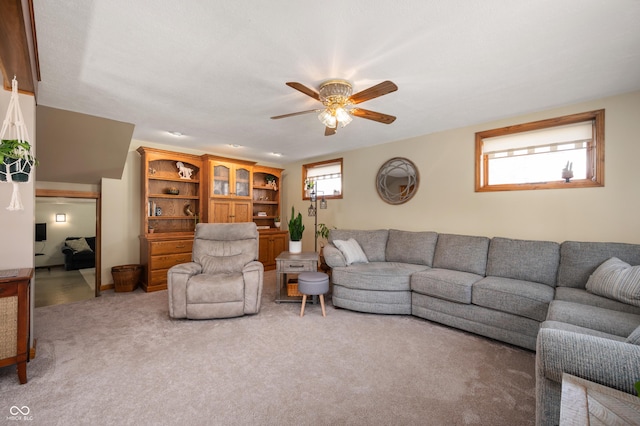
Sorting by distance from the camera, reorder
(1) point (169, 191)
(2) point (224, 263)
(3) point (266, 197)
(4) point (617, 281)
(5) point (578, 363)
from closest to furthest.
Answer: (5) point (578, 363)
(4) point (617, 281)
(2) point (224, 263)
(1) point (169, 191)
(3) point (266, 197)

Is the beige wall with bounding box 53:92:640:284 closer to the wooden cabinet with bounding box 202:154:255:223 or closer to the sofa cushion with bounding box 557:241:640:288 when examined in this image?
the sofa cushion with bounding box 557:241:640:288

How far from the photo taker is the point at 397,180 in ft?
13.9

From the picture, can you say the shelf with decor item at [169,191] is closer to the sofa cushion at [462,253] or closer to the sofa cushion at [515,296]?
the sofa cushion at [462,253]

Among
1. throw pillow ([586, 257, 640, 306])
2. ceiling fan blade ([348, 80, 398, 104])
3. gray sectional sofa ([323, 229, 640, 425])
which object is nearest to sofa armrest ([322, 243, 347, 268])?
gray sectional sofa ([323, 229, 640, 425])

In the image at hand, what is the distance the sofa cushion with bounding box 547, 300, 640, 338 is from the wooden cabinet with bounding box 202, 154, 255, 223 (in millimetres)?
4462

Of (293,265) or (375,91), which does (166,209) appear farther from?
(375,91)

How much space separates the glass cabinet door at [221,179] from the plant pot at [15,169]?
296cm

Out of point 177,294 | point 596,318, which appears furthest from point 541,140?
point 177,294

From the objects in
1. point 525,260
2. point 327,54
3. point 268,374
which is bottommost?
point 268,374

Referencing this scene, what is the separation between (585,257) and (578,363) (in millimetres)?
1984

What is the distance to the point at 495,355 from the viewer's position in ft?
7.33

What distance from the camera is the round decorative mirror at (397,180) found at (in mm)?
4055

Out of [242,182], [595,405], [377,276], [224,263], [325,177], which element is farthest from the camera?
[325,177]

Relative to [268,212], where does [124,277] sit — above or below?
below
